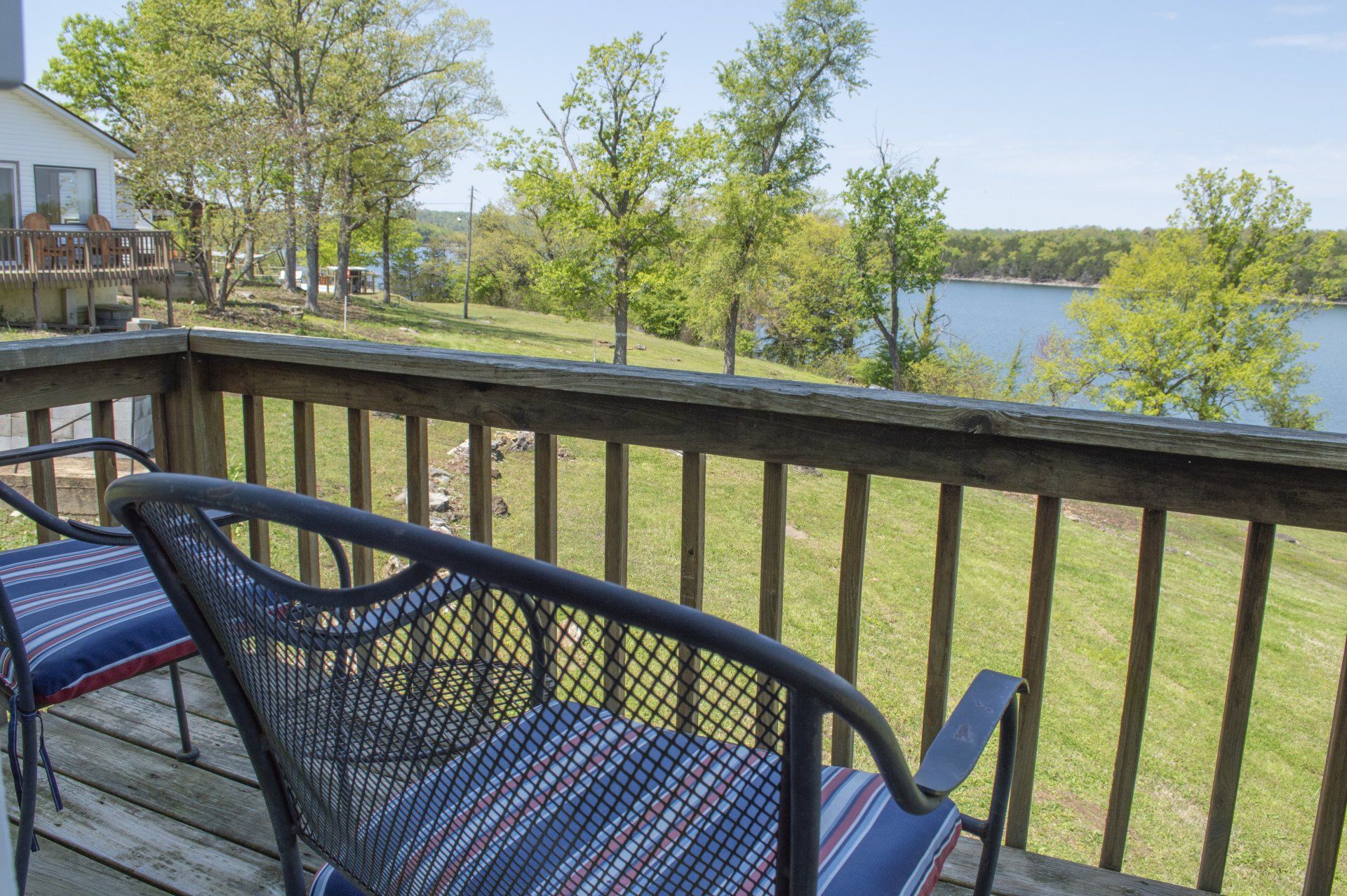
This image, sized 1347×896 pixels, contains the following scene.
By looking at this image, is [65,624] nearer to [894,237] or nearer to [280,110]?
[280,110]

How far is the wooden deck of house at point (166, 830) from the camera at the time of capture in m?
1.39

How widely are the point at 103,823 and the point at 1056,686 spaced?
877 cm

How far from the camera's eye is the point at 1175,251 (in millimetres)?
25031

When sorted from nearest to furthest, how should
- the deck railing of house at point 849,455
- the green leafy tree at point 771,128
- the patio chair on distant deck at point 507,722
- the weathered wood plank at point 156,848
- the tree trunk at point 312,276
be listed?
the patio chair on distant deck at point 507,722 → the deck railing of house at point 849,455 → the weathered wood plank at point 156,848 → the tree trunk at point 312,276 → the green leafy tree at point 771,128

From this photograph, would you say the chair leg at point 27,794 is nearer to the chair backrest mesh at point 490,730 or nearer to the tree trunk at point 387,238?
the chair backrest mesh at point 490,730

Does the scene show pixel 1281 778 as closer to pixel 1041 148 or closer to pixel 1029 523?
pixel 1029 523

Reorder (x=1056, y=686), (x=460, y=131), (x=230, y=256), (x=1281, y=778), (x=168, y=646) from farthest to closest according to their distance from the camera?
1. (x=460, y=131)
2. (x=230, y=256)
3. (x=1056, y=686)
4. (x=1281, y=778)
5. (x=168, y=646)

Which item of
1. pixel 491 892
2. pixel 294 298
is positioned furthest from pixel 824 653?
pixel 294 298

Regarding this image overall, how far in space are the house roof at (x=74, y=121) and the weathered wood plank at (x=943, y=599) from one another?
16.6 metres

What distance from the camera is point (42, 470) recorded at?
6.17 ft

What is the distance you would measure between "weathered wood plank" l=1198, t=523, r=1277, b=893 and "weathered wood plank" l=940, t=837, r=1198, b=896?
7cm

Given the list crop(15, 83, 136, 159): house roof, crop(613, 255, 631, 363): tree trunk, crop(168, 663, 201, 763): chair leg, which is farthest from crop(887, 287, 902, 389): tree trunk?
crop(168, 663, 201, 763): chair leg

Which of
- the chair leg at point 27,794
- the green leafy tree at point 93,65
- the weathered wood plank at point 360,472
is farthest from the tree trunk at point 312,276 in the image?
the chair leg at point 27,794

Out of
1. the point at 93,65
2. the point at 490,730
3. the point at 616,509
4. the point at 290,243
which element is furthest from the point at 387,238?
the point at 490,730
